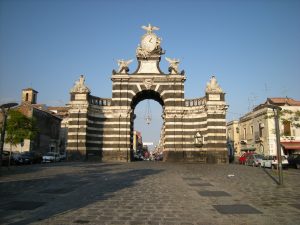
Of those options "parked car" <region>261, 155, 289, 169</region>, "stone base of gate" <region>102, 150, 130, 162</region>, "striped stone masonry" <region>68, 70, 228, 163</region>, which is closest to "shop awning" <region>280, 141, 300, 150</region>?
"striped stone masonry" <region>68, 70, 228, 163</region>

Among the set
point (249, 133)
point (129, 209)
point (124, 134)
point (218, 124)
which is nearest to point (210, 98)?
point (218, 124)

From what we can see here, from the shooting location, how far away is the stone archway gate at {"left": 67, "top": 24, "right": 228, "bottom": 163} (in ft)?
135

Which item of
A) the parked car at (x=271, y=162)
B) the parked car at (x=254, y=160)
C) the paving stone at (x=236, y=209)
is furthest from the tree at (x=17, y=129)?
the paving stone at (x=236, y=209)

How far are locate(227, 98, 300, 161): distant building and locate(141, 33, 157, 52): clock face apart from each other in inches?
713

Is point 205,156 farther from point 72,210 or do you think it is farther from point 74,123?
point 72,210

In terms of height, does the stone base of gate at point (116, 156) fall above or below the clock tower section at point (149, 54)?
below

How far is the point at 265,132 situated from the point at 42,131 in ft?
138

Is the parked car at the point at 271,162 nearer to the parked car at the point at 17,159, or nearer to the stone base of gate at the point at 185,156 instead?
the stone base of gate at the point at 185,156

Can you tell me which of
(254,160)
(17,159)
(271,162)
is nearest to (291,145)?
(254,160)

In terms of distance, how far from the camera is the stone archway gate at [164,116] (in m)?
41.2

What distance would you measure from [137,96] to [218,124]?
12.2 metres

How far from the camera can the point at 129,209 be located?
891 centimetres

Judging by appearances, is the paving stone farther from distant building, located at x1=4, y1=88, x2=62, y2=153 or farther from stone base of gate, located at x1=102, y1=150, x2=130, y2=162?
distant building, located at x1=4, y1=88, x2=62, y2=153

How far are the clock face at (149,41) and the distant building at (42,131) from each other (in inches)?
1005
